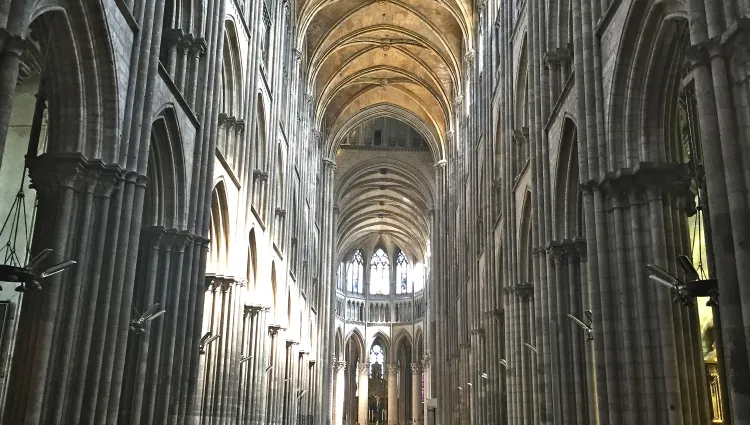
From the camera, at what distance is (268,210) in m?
30.2

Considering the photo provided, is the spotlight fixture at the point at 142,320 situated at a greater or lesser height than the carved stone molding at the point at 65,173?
lesser

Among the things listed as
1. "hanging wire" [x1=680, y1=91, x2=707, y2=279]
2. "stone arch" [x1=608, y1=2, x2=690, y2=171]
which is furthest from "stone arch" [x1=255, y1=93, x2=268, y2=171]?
"stone arch" [x1=608, y1=2, x2=690, y2=171]

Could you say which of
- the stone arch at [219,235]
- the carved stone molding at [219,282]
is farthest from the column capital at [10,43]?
the carved stone molding at [219,282]

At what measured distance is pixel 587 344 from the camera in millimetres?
17906

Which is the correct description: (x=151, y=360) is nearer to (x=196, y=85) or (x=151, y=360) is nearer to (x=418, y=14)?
(x=196, y=85)

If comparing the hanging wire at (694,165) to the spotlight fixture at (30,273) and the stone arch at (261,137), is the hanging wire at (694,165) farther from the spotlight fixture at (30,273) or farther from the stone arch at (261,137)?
the stone arch at (261,137)

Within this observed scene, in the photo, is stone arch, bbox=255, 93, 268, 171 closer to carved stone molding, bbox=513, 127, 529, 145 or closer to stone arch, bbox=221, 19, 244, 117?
stone arch, bbox=221, 19, 244, 117

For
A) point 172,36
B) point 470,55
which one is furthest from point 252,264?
point 470,55

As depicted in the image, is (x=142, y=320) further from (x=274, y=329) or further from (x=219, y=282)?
(x=274, y=329)

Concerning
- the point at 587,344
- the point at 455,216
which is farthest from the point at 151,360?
the point at 455,216

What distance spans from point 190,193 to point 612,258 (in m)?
11.0

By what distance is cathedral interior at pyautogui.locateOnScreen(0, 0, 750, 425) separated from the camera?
12.1 metres

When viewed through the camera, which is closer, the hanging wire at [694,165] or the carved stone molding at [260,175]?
the hanging wire at [694,165]

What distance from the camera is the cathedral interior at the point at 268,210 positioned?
1209cm
